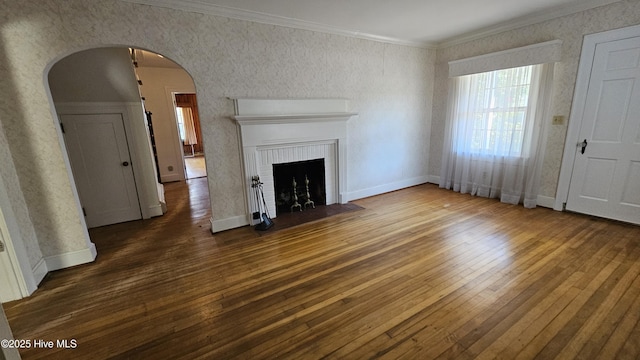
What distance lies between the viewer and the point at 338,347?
1709 millimetres

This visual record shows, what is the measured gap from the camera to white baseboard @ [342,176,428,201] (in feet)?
15.5

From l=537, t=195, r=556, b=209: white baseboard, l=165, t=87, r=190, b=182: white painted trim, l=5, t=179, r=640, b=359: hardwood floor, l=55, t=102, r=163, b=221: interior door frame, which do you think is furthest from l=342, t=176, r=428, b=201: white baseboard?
l=165, t=87, r=190, b=182: white painted trim

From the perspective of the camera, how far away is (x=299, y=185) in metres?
4.32

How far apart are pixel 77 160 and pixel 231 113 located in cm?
229

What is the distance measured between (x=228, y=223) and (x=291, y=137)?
4.92 ft

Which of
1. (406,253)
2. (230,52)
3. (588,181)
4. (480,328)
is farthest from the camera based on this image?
(588,181)

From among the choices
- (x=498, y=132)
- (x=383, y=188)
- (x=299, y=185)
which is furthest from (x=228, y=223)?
(x=498, y=132)

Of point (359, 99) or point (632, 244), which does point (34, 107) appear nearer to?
point (359, 99)

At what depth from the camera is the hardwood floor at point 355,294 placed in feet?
5.69

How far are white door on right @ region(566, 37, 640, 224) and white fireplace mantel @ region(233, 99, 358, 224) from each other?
3132 mm

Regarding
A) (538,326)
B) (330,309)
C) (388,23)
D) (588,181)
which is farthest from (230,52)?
(588,181)

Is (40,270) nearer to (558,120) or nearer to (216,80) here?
(216,80)

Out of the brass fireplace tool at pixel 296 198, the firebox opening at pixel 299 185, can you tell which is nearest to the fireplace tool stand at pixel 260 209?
the firebox opening at pixel 299 185

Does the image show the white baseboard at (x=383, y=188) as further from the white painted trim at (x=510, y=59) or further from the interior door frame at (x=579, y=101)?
the interior door frame at (x=579, y=101)
